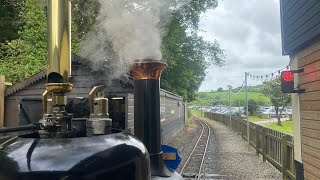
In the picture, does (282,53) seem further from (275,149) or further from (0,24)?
(0,24)

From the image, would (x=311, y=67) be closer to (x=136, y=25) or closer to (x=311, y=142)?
(x=311, y=142)

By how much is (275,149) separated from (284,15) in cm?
360

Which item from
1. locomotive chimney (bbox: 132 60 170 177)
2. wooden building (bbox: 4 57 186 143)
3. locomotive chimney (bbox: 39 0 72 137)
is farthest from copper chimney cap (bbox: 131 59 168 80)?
wooden building (bbox: 4 57 186 143)

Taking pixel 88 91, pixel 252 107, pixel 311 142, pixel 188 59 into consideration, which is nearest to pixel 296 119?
pixel 311 142

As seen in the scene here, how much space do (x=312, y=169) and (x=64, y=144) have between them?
17.4 ft

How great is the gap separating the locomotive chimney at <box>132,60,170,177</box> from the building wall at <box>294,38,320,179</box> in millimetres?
3629

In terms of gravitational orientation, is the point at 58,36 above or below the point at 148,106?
above

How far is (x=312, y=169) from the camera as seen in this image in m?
5.63

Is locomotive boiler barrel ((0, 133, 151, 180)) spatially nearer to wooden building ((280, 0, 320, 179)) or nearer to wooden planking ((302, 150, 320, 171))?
wooden building ((280, 0, 320, 179))

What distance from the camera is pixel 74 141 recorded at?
4.76ft

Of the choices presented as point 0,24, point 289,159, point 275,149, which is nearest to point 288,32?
point 289,159

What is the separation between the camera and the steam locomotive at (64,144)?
1.34m

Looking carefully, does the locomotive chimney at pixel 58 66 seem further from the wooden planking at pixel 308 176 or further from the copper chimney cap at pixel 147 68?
the wooden planking at pixel 308 176

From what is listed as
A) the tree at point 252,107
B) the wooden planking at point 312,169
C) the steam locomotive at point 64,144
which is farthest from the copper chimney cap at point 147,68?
the tree at point 252,107
